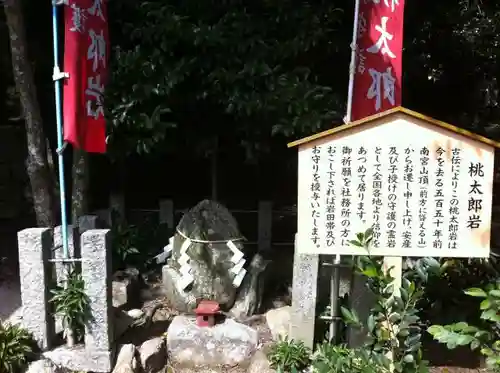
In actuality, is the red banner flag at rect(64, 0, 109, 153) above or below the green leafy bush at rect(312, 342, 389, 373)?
above

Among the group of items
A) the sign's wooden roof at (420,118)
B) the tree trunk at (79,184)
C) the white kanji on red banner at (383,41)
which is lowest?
the tree trunk at (79,184)

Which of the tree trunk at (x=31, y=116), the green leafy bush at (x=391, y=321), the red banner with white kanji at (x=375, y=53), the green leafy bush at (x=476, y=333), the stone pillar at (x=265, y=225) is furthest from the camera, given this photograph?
the stone pillar at (x=265, y=225)

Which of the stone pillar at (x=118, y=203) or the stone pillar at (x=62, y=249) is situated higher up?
the stone pillar at (x=118, y=203)

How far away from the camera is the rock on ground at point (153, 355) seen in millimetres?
4574

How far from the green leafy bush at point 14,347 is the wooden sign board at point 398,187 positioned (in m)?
2.39

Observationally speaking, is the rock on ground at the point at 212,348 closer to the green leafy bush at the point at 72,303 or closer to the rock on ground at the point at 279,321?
the rock on ground at the point at 279,321

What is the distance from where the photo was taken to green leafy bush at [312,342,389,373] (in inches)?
132

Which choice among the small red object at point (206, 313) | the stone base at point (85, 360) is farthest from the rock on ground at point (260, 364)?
the stone base at point (85, 360)

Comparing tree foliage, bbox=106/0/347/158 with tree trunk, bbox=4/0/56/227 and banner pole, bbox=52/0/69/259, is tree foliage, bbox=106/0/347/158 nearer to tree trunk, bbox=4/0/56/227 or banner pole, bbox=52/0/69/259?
tree trunk, bbox=4/0/56/227

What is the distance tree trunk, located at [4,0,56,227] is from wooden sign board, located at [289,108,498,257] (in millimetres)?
3202

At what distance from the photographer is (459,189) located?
3.71 meters

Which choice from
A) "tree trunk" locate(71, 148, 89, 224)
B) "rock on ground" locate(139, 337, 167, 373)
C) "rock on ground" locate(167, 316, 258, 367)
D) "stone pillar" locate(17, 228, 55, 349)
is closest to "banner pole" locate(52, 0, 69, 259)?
"stone pillar" locate(17, 228, 55, 349)

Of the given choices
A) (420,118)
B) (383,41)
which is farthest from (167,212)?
(420,118)

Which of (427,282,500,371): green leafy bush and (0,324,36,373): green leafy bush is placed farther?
(0,324,36,373): green leafy bush
